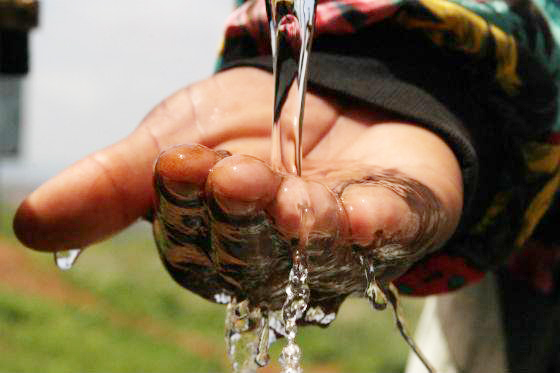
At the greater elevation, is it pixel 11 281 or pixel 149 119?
pixel 149 119

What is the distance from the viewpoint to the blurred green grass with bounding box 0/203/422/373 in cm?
258

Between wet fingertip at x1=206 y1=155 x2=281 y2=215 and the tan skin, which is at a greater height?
wet fingertip at x1=206 y1=155 x2=281 y2=215

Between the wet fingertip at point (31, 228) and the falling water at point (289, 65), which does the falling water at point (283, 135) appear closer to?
the falling water at point (289, 65)

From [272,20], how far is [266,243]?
0.77 ft

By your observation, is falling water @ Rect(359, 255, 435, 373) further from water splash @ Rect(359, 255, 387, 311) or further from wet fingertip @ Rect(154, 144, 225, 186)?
wet fingertip @ Rect(154, 144, 225, 186)

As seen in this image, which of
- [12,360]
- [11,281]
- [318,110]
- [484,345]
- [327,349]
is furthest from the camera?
[11,281]

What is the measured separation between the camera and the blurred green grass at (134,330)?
Result: 2580mm

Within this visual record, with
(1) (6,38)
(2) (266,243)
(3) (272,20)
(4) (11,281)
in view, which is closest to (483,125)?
(3) (272,20)

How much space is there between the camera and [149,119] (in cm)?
77

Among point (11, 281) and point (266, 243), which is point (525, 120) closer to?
point (266, 243)

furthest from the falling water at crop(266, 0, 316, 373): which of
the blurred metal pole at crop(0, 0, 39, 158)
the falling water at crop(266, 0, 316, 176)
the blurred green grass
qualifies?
the blurred green grass

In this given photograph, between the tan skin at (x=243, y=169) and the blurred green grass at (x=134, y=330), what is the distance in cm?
178

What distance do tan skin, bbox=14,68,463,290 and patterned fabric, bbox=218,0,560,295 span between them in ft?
0.31

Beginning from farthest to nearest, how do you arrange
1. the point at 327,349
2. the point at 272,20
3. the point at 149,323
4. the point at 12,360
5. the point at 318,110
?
the point at 149,323 → the point at 327,349 → the point at 12,360 → the point at 318,110 → the point at 272,20
